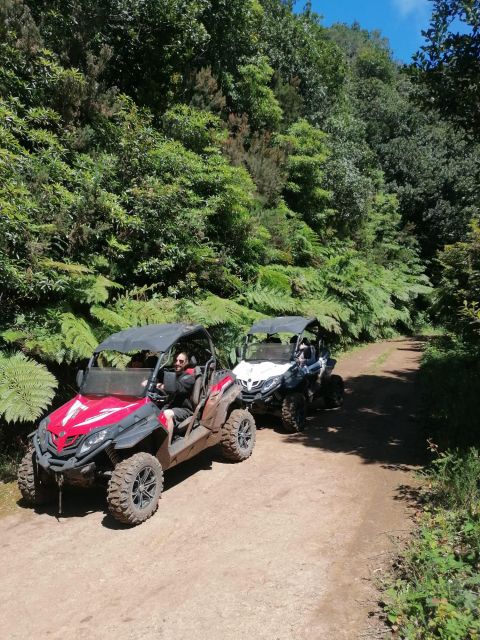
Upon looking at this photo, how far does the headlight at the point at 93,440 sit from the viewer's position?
495 cm

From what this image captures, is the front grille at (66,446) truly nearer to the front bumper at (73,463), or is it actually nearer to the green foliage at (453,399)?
the front bumper at (73,463)

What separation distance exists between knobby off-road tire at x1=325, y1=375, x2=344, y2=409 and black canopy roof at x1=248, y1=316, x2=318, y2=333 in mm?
1320

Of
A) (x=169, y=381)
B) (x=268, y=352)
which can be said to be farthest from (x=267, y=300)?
(x=169, y=381)

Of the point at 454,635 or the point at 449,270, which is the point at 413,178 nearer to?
the point at 449,270

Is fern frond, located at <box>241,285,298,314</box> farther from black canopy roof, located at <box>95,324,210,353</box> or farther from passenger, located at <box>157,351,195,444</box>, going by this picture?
passenger, located at <box>157,351,195,444</box>

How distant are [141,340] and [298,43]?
61.1 feet

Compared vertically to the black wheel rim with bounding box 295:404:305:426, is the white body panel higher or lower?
higher

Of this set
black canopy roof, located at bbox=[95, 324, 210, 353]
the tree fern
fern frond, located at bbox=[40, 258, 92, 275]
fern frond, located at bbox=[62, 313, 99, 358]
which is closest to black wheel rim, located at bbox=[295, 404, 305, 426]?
black canopy roof, located at bbox=[95, 324, 210, 353]

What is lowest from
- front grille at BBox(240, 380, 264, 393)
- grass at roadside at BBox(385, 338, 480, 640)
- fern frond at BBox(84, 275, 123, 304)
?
grass at roadside at BBox(385, 338, 480, 640)

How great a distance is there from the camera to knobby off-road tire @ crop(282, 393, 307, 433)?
7.98m

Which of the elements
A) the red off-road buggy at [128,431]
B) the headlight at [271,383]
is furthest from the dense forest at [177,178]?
the headlight at [271,383]

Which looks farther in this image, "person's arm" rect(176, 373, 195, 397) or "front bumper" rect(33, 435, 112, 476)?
"person's arm" rect(176, 373, 195, 397)

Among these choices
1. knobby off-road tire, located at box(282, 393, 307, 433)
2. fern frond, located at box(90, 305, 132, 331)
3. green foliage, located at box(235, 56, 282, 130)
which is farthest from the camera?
green foliage, located at box(235, 56, 282, 130)

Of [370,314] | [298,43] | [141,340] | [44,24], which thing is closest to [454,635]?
[141,340]
